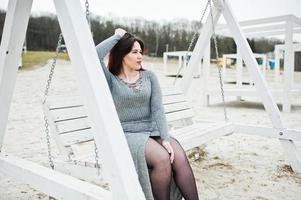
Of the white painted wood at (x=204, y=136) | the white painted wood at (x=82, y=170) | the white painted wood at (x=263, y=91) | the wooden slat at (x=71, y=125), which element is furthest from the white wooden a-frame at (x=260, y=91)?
the white painted wood at (x=82, y=170)

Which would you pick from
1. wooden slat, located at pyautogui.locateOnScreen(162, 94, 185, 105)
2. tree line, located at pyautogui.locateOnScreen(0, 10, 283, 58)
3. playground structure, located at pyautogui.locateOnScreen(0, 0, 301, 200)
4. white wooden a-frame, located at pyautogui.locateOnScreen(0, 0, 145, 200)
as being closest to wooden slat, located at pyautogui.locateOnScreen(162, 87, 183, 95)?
wooden slat, located at pyautogui.locateOnScreen(162, 94, 185, 105)

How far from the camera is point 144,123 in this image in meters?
2.24

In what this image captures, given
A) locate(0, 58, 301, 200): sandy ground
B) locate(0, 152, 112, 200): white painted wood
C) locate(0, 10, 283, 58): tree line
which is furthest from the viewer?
locate(0, 10, 283, 58): tree line

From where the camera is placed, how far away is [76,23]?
1447 millimetres

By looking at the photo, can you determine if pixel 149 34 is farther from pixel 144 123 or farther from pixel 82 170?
pixel 82 170

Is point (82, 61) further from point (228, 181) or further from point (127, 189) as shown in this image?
point (228, 181)

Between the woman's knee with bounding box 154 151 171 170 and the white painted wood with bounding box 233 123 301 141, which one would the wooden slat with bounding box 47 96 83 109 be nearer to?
the woman's knee with bounding box 154 151 171 170

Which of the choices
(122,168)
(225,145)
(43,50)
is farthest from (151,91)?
(43,50)

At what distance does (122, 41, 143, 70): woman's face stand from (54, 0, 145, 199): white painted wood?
2.78 feet

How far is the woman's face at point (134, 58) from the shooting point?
2.31m

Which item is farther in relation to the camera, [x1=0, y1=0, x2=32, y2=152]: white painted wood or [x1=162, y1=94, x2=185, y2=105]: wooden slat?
[x1=162, y1=94, x2=185, y2=105]: wooden slat

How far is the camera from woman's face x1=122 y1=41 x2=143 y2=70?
7.58ft

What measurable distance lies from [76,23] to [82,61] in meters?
0.17

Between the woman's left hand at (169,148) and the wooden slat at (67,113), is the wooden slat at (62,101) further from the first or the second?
the woman's left hand at (169,148)
